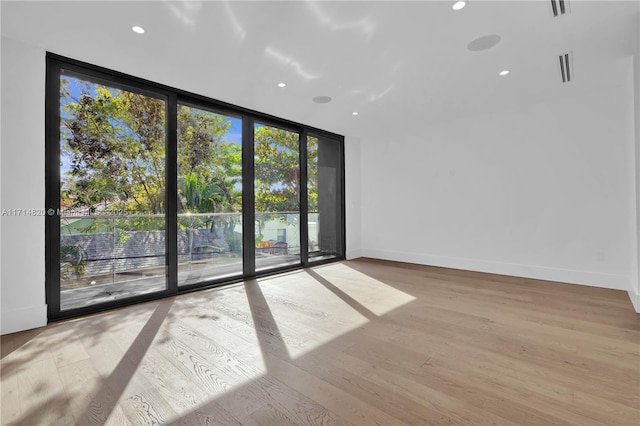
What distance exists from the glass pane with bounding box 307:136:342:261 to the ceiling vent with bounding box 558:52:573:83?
11.9ft

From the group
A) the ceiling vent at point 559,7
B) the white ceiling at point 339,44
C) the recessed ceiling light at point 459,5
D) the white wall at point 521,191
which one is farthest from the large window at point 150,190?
the ceiling vent at point 559,7

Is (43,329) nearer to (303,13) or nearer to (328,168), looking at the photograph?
(303,13)

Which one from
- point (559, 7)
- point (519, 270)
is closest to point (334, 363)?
point (559, 7)

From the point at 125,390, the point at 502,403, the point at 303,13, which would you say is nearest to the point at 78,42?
the point at 303,13

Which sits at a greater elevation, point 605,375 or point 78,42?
point 78,42

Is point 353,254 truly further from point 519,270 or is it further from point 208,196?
point 208,196

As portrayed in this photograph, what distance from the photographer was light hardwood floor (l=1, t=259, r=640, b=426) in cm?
153

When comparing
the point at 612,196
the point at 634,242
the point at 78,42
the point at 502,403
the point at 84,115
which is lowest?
the point at 502,403

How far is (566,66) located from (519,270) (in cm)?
279

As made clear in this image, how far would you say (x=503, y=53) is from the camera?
2887 millimetres

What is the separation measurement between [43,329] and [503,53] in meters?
4.96

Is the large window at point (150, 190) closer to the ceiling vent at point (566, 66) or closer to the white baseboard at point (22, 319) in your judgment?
the white baseboard at point (22, 319)

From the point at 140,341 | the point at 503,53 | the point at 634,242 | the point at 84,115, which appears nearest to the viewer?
the point at 140,341

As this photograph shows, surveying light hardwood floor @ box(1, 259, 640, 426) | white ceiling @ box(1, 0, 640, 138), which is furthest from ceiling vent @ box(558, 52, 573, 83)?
light hardwood floor @ box(1, 259, 640, 426)
